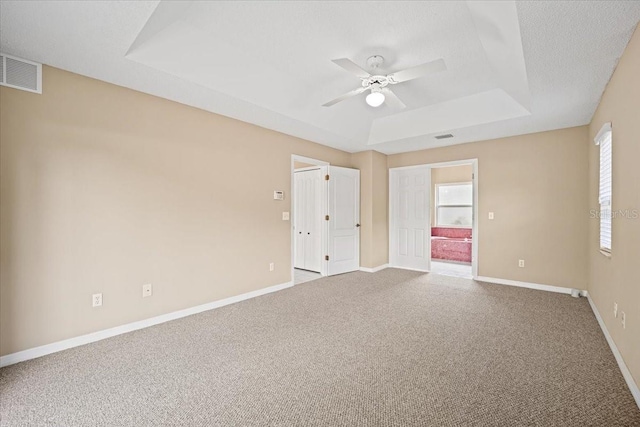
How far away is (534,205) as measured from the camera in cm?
451

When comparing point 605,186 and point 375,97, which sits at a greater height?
point 375,97

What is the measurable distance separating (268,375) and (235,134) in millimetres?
3028

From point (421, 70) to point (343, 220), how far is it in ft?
11.5

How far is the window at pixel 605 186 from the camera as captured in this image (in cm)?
279

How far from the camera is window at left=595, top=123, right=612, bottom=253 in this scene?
279cm

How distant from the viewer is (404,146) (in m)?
5.45

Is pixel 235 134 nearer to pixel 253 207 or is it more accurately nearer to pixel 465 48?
pixel 253 207

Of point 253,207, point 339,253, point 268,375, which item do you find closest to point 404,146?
point 339,253

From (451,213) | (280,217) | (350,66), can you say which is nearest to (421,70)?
(350,66)

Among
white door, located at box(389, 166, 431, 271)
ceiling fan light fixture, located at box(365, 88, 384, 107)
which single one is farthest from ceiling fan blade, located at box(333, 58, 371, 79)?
white door, located at box(389, 166, 431, 271)

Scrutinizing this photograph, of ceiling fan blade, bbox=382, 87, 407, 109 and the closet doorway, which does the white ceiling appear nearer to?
ceiling fan blade, bbox=382, 87, 407, 109

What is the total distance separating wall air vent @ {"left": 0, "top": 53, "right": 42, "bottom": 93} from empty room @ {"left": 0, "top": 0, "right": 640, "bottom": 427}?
17 millimetres

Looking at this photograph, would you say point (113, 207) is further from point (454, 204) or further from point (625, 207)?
point (454, 204)

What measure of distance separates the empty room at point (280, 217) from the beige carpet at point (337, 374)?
19 mm
